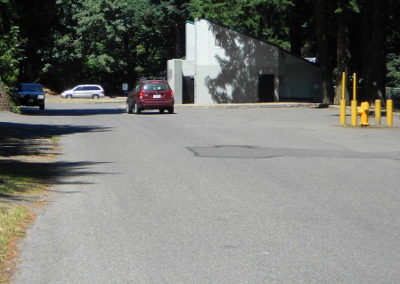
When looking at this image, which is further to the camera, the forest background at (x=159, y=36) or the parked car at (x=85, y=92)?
the parked car at (x=85, y=92)

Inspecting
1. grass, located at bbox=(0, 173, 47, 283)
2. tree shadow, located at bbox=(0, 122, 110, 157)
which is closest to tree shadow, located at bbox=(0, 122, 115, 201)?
tree shadow, located at bbox=(0, 122, 110, 157)

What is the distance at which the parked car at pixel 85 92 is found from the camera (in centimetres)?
7988

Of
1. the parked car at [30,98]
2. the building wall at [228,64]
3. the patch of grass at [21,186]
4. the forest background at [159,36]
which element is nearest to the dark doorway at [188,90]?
the building wall at [228,64]

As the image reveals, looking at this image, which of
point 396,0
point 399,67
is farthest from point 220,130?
point 399,67

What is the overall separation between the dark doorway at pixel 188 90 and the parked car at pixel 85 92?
988 inches

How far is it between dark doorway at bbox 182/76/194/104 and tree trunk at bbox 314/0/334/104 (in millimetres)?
9912

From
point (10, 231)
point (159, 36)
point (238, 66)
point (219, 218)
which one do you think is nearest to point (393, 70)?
point (238, 66)

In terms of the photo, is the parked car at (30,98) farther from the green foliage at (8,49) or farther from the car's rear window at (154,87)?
the car's rear window at (154,87)

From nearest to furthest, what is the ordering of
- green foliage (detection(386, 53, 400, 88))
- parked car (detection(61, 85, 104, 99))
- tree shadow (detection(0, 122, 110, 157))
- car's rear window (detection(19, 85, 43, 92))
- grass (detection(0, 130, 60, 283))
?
grass (detection(0, 130, 60, 283))
tree shadow (detection(0, 122, 110, 157))
car's rear window (detection(19, 85, 43, 92))
green foliage (detection(386, 53, 400, 88))
parked car (detection(61, 85, 104, 99))

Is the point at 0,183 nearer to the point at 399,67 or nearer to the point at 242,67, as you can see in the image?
the point at 242,67

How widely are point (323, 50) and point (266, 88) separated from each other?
743cm

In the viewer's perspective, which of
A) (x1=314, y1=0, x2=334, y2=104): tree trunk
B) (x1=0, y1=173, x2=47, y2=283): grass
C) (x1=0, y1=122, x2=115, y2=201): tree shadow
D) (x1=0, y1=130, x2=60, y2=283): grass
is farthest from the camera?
(x1=314, y1=0, x2=334, y2=104): tree trunk

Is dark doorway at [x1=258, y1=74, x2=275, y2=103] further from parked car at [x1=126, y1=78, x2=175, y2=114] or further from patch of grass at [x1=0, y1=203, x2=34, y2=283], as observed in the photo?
patch of grass at [x1=0, y1=203, x2=34, y2=283]

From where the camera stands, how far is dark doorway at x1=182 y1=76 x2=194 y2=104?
186 feet
